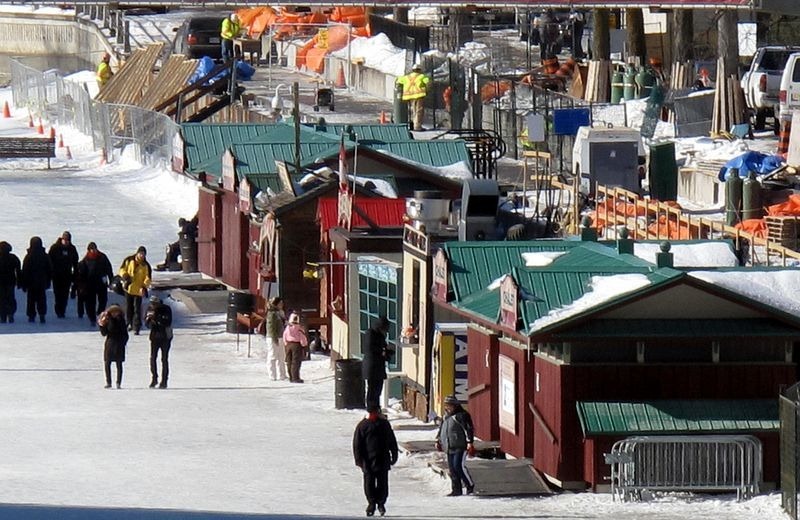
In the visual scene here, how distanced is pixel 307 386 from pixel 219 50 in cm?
4097

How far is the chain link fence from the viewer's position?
1900 inches

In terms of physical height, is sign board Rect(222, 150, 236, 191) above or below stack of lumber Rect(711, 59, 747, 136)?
below

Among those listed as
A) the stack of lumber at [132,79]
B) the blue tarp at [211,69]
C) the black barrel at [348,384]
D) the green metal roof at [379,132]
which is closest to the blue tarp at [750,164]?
the green metal roof at [379,132]

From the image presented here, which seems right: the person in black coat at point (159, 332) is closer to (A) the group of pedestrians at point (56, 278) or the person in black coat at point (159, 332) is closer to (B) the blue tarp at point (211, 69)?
(A) the group of pedestrians at point (56, 278)

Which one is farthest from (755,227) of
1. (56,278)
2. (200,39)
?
(200,39)

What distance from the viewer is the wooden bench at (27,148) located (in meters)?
50.8

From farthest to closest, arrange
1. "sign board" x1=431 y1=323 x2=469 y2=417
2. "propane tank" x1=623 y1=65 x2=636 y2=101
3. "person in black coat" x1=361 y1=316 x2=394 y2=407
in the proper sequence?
"propane tank" x1=623 y1=65 x2=636 y2=101 → "person in black coat" x1=361 y1=316 x2=394 y2=407 → "sign board" x1=431 y1=323 x2=469 y2=417

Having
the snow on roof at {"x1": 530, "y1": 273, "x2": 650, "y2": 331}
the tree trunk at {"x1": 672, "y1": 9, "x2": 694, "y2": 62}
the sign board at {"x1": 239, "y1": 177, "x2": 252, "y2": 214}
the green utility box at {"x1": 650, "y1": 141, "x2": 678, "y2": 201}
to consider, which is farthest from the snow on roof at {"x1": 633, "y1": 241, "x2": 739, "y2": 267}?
the tree trunk at {"x1": 672, "y1": 9, "x2": 694, "y2": 62}

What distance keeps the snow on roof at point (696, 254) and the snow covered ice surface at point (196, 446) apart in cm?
300

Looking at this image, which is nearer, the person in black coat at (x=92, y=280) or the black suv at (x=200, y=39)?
the person in black coat at (x=92, y=280)

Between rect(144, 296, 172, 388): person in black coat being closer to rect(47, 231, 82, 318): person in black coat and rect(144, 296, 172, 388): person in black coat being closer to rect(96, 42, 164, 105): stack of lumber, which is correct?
rect(47, 231, 82, 318): person in black coat

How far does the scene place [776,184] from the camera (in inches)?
1281

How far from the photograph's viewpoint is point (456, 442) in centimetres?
1878

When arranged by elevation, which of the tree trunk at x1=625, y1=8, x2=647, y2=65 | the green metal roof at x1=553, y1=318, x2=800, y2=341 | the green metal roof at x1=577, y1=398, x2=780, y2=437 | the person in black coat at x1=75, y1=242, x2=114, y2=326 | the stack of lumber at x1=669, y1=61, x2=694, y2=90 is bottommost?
the person in black coat at x1=75, y1=242, x2=114, y2=326
